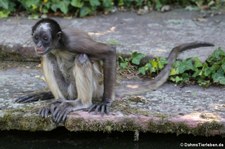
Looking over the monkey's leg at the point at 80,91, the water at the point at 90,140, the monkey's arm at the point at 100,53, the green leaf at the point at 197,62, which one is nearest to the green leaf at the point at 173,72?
the green leaf at the point at 197,62

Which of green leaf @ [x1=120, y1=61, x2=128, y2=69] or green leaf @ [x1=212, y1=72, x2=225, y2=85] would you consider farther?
green leaf @ [x1=120, y1=61, x2=128, y2=69]

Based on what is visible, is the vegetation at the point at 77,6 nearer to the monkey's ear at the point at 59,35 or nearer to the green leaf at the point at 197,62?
the green leaf at the point at 197,62

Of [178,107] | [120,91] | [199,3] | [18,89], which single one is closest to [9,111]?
[18,89]

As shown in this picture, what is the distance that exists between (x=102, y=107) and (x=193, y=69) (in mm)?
1479

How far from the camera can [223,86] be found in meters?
6.86

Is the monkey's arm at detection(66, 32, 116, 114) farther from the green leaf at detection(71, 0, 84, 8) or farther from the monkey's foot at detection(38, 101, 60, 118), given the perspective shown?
the green leaf at detection(71, 0, 84, 8)

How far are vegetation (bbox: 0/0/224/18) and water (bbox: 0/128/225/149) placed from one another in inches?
119

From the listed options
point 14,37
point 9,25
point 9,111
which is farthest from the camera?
point 9,25

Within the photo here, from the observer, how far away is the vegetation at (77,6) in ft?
29.6

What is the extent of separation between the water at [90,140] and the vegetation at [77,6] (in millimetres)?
3014

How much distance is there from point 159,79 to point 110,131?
1.11 meters

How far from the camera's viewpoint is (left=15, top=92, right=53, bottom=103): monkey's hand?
6.41m

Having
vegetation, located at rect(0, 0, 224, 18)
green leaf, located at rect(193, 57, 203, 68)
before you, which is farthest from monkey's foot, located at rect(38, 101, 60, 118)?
vegetation, located at rect(0, 0, 224, 18)

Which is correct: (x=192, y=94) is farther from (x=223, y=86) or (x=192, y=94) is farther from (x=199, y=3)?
(x=199, y=3)
